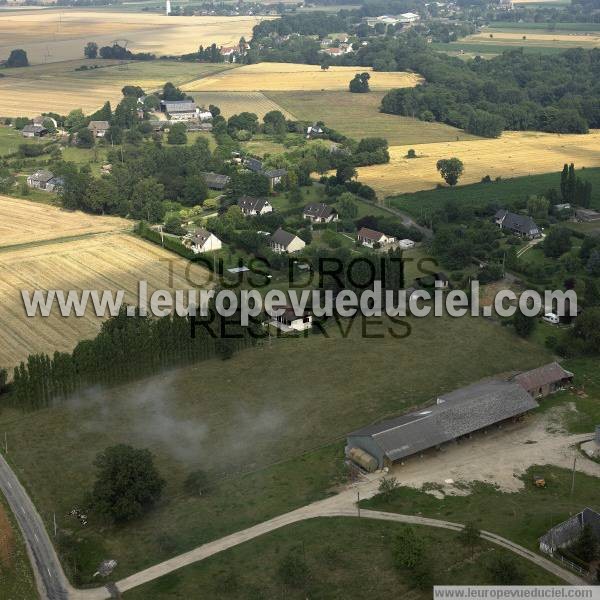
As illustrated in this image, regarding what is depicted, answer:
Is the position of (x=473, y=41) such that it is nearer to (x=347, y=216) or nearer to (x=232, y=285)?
(x=347, y=216)

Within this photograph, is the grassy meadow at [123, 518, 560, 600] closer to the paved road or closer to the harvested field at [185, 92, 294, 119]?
the paved road

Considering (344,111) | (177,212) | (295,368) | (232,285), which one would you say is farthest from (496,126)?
(295,368)

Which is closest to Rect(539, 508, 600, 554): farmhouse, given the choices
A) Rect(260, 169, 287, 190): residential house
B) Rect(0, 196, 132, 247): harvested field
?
Rect(0, 196, 132, 247): harvested field

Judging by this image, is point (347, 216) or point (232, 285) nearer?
point (232, 285)

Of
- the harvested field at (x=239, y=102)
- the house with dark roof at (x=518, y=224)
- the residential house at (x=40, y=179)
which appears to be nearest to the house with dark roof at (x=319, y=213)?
the house with dark roof at (x=518, y=224)

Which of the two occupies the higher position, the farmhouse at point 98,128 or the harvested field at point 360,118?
the farmhouse at point 98,128

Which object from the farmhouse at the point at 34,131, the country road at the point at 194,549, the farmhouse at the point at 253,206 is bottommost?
the country road at the point at 194,549

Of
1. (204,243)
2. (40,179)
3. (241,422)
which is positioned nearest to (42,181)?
(40,179)

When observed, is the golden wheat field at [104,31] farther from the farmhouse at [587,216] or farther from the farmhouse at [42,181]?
the farmhouse at [587,216]
